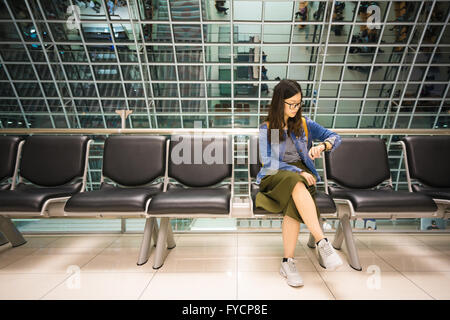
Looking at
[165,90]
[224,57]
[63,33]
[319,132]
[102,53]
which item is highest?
[63,33]

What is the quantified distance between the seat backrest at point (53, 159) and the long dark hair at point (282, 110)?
1.69 metres

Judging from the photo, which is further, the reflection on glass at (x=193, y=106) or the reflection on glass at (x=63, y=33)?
the reflection on glass at (x=193, y=106)

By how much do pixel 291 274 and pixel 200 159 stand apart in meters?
1.12

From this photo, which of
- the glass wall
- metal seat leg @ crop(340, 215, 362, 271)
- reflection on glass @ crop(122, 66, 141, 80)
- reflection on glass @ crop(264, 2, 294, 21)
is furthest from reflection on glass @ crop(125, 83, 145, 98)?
metal seat leg @ crop(340, 215, 362, 271)

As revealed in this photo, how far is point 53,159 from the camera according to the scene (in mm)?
1910

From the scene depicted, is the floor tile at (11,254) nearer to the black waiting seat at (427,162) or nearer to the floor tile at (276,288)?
the floor tile at (276,288)

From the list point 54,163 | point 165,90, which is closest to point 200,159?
point 54,163

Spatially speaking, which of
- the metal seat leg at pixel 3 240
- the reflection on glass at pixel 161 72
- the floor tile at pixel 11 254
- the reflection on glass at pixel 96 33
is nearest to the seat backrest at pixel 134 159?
the floor tile at pixel 11 254

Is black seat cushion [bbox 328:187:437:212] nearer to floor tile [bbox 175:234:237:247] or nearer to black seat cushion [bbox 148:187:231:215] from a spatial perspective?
black seat cushion [bbox 148:187:231:215]

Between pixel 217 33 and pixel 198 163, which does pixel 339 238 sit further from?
pixel 217 33

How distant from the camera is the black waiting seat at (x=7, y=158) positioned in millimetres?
1845

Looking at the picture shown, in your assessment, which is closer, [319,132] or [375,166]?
[319,132]

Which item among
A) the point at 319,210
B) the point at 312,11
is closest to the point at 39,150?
the point at 319,210

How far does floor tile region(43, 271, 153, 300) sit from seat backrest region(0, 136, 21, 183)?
118cm
